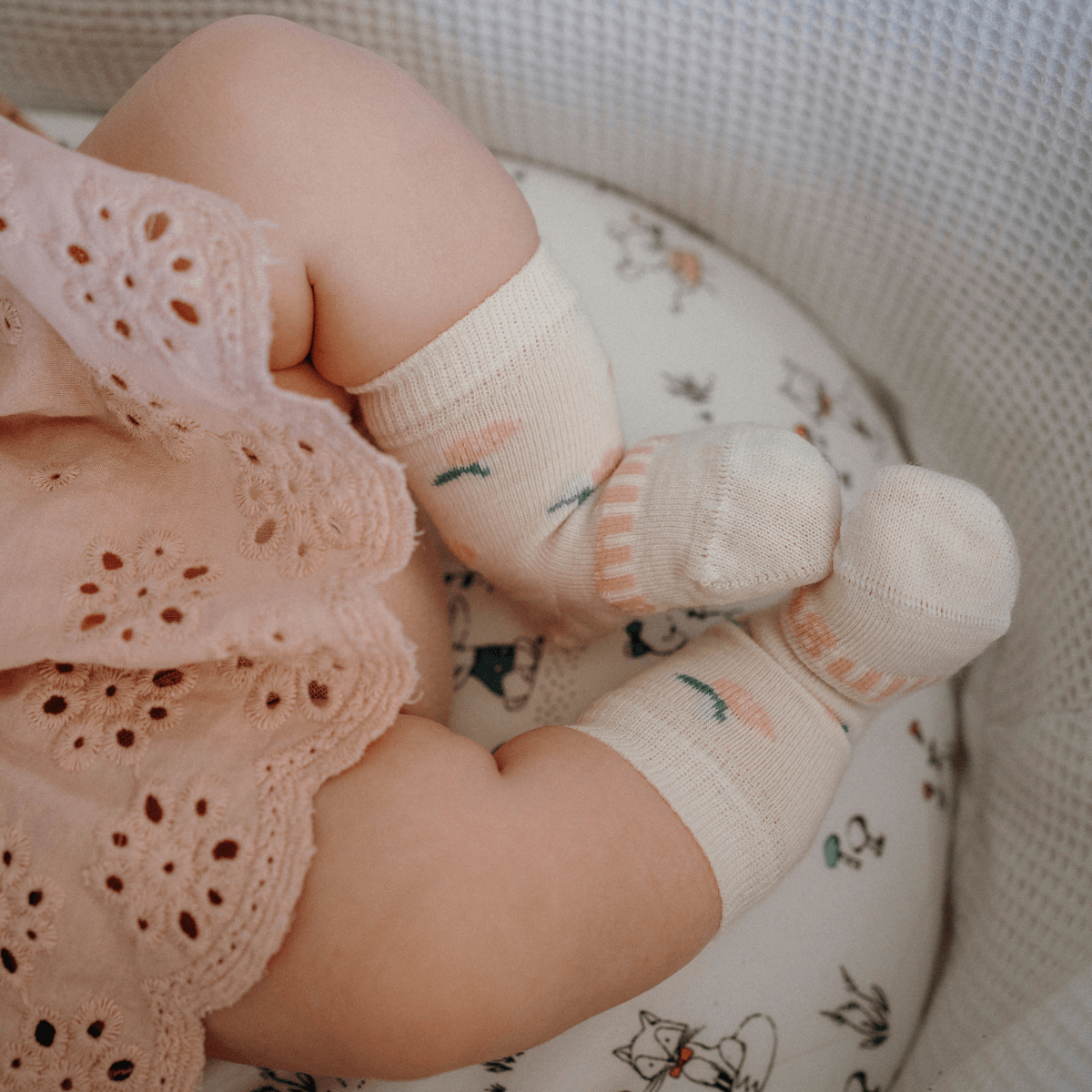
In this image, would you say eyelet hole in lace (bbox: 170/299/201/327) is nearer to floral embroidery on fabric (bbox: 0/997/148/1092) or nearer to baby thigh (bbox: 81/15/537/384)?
baby thigh (bbox: 81/15/537/384)

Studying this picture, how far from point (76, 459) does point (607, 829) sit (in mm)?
357

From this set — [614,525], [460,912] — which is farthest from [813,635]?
[460,912]

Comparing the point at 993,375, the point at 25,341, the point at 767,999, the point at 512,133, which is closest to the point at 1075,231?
the point at 993,375

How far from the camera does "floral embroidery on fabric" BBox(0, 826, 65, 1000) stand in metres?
0.43

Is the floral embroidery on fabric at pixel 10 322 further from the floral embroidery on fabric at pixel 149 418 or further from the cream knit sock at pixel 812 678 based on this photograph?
the cream knit sock at pixel 812 678

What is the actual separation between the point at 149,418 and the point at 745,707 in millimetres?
369

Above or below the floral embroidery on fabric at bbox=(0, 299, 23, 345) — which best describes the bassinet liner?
below

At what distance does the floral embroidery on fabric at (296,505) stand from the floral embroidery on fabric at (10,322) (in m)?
0.14

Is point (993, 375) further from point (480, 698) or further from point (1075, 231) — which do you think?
point (480, 698)

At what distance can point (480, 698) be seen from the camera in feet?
2.04

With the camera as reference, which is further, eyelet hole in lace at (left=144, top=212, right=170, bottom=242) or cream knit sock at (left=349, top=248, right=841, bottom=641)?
cream knit sock at (left=349, top=248, right=841, bottom=641)

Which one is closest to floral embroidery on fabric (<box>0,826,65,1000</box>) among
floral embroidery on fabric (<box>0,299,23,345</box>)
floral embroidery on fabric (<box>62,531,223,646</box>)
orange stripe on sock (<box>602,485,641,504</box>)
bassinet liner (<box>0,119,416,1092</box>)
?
bassinet liner (<box>0,119,416,1092</box>)

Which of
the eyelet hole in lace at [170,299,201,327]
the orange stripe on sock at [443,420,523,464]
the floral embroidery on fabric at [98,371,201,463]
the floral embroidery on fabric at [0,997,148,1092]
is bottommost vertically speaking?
the floral embroidery on fabric at [0,997,148,1092]

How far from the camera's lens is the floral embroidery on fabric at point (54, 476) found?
Result: 0.47 metres
